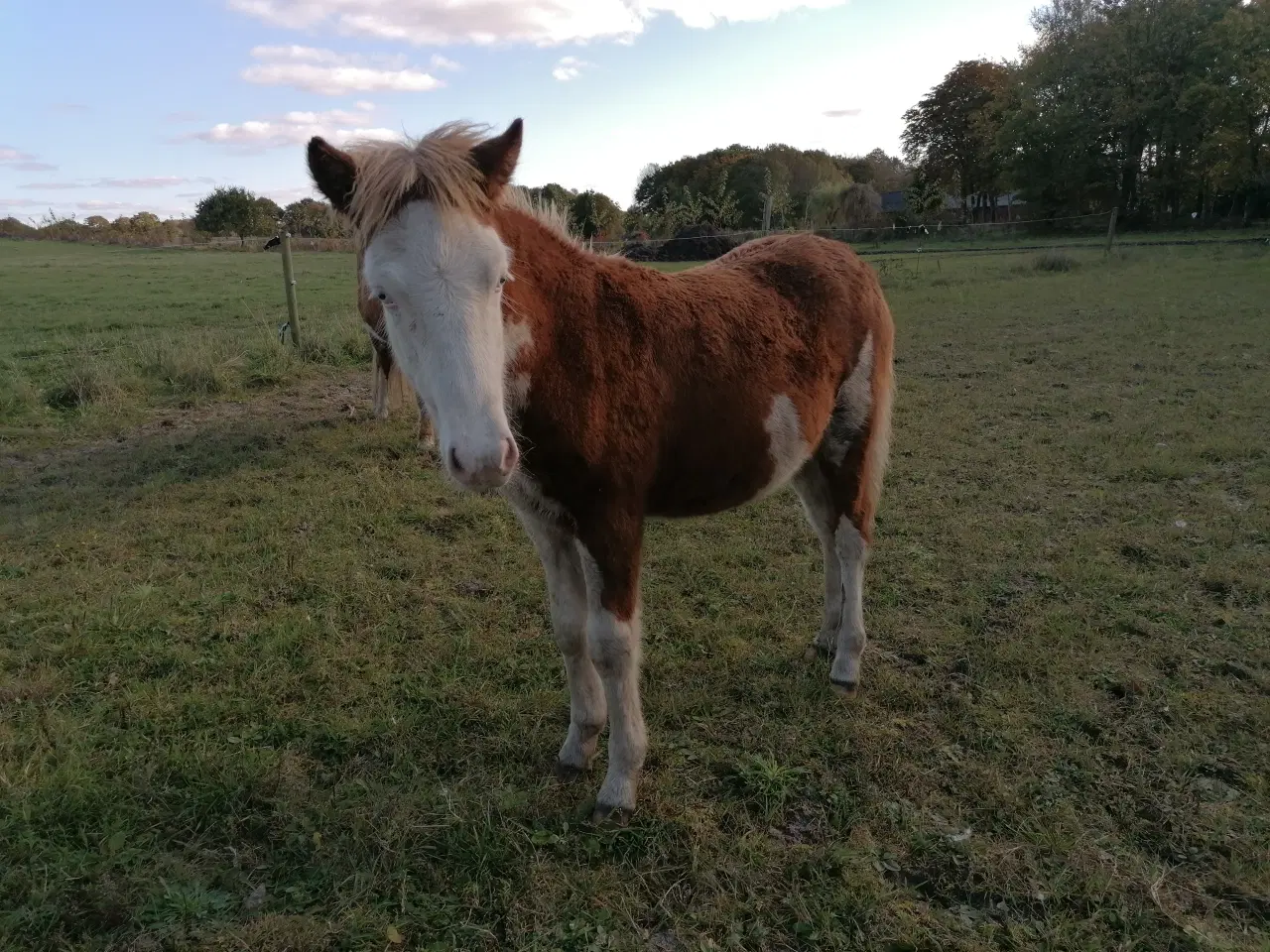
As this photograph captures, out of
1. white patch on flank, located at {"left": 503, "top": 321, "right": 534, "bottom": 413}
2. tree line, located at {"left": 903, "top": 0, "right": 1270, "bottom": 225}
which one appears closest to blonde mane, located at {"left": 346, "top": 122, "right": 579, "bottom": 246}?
white patch on flank, located at {"left": 503, "top": 321, "right": 534, "bottom": 413}

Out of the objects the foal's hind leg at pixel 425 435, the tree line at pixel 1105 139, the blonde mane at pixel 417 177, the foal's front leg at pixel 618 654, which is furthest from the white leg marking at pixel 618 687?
the tree line at pixel 1105 139

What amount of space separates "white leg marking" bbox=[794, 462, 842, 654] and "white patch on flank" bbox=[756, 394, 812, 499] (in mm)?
550

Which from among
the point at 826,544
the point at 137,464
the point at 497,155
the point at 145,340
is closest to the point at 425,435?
the point at 137,464

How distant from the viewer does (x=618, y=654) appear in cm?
274

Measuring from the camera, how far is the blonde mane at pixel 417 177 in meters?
2.02

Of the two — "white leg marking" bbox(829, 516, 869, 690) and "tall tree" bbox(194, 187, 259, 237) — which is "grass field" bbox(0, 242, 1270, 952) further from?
"tall tree" bbox(194, 187, 259, 237)

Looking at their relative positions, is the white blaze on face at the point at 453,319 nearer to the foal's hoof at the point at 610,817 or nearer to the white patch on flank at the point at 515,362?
the white patch on flank at the point at 515,362

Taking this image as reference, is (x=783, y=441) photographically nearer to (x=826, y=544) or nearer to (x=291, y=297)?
(x=826, y=544)

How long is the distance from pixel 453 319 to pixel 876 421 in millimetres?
2524

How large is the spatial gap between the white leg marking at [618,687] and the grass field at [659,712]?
15 cm

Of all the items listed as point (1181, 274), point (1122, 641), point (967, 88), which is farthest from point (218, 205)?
point (1122, 641)

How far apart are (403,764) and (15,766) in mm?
1591

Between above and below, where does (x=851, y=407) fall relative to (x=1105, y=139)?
below

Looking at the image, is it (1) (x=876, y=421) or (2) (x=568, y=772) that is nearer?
(2) (x=568, y=772)
